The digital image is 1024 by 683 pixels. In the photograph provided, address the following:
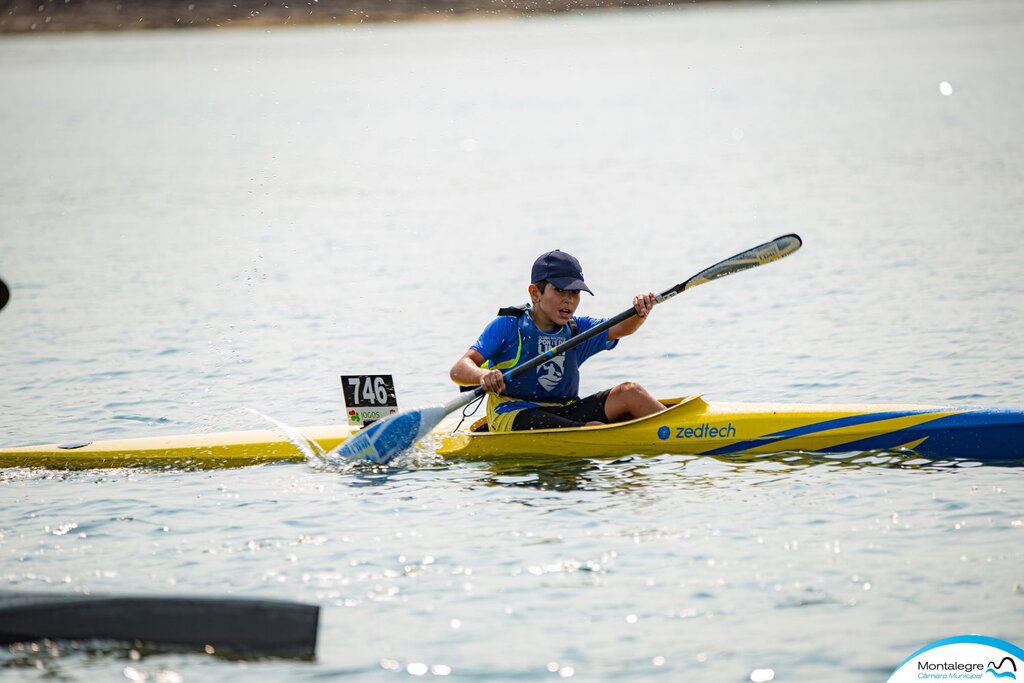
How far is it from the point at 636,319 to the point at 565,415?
2.73 feet

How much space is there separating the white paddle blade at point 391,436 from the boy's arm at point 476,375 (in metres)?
0.36

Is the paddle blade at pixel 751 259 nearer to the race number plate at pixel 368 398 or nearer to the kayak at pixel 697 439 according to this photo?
the kayak at pixel 697 439

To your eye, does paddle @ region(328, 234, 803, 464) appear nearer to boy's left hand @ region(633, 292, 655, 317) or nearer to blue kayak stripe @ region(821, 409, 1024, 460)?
boy's left hand @ region(633, 292, 655, 317)

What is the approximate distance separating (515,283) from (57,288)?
249 inches

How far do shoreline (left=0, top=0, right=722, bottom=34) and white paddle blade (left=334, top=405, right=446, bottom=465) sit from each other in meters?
67.1

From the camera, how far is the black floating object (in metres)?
6.37

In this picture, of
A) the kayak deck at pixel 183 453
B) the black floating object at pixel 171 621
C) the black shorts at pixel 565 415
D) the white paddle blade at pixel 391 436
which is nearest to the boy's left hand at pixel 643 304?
the black shorts at pixel 565 415

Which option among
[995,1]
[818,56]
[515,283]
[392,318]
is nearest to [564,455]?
[392,318]


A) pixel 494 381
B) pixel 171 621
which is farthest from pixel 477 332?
pixel 171 621

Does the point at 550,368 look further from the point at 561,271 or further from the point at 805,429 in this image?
the point at 805,429

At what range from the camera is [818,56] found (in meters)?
58.6

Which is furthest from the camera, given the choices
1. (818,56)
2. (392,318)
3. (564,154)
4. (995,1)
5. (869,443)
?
(995,1)

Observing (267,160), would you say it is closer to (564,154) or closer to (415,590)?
(564,154)

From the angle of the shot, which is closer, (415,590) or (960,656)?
(960,656)
